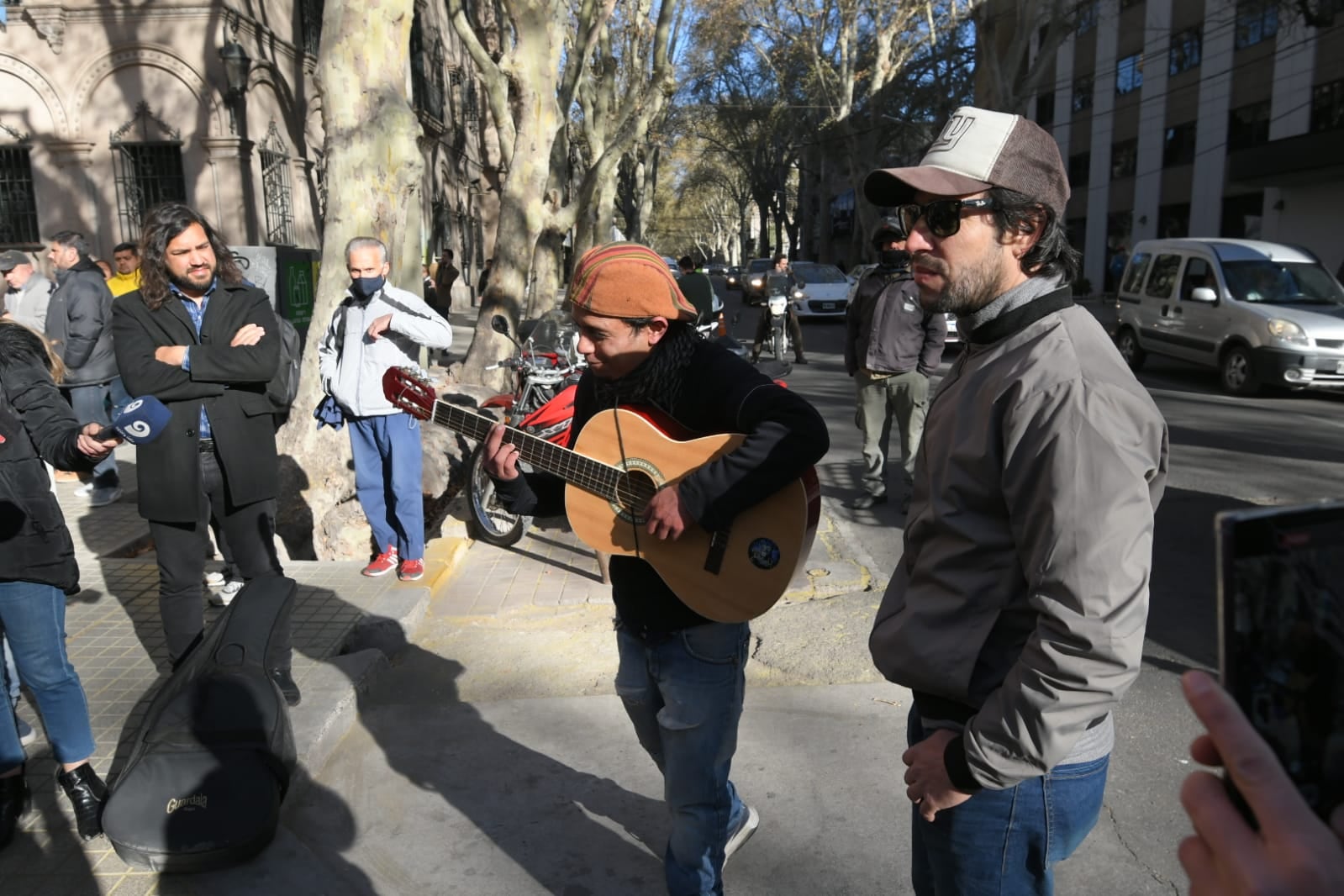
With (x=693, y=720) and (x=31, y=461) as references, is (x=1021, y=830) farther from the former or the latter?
(x=31, y=461)

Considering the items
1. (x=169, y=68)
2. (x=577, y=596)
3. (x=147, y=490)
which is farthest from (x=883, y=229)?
(x=169, y=68)

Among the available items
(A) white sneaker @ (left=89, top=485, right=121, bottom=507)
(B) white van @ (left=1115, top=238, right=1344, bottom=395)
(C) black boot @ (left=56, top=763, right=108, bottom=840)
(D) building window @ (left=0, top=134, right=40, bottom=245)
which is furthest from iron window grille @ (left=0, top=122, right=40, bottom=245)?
(B) white van @ (left=1115, top=238, right=1344, bottom=395)

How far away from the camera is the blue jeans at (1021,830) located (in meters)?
1.61

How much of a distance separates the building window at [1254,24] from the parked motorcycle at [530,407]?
27.0m

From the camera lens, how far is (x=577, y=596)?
546 centimetres

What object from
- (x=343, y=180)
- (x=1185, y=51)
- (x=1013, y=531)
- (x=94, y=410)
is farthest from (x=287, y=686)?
(x=1185, y=51)

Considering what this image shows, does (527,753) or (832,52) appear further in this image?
(832,52)

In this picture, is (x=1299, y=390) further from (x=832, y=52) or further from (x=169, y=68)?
(x=832, y=52)

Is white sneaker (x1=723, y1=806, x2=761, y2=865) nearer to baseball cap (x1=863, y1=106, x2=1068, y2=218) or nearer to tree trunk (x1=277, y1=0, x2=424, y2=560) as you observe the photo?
baseball cap (x1=863, y1=106, x2=1068, y2=218)

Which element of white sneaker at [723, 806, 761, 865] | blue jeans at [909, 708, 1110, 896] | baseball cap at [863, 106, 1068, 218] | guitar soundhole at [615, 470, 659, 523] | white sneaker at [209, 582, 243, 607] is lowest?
white sneaker at [723, 806, 761, 865]

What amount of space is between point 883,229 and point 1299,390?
8774mm

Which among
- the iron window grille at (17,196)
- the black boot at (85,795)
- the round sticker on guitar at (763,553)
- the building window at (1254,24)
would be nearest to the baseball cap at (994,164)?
the round sticker on guitar at (763,553)

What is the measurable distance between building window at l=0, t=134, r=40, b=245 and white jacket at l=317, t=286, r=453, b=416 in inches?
517

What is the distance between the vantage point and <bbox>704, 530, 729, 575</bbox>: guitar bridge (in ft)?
8.23
